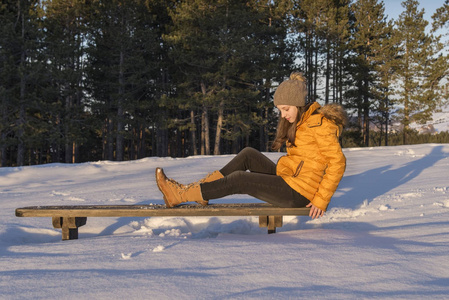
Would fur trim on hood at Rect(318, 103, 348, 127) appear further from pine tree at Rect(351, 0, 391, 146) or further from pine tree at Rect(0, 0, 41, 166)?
pine tree at Rect(351, 0, 391, 146)

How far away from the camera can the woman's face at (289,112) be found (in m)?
3.36

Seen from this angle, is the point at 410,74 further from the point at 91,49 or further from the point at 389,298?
the point at 389,298

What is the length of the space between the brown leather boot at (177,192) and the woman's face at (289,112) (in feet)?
3.34

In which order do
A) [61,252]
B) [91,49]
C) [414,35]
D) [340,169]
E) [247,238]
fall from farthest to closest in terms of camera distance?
[414,35] < [91,49] < [247,238] < [340,169] < [61,252]

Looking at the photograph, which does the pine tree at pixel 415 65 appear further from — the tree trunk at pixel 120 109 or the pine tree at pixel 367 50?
the tree trunk at pixel 120 109

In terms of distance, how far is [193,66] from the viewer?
25266 mm

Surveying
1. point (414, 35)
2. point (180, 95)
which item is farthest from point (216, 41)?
point (414, 35)

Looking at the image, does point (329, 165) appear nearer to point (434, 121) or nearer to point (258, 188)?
point (258, 188)

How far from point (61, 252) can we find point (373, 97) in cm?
3263

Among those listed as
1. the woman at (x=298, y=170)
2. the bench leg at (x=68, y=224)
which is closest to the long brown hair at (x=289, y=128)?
the woman at (x=298, y=170)

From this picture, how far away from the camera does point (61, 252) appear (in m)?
2.83

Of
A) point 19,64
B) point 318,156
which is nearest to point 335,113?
point 318,156

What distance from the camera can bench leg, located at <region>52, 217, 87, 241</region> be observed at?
358 cm

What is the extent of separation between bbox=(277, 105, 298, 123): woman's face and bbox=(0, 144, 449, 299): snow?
1.05 m
